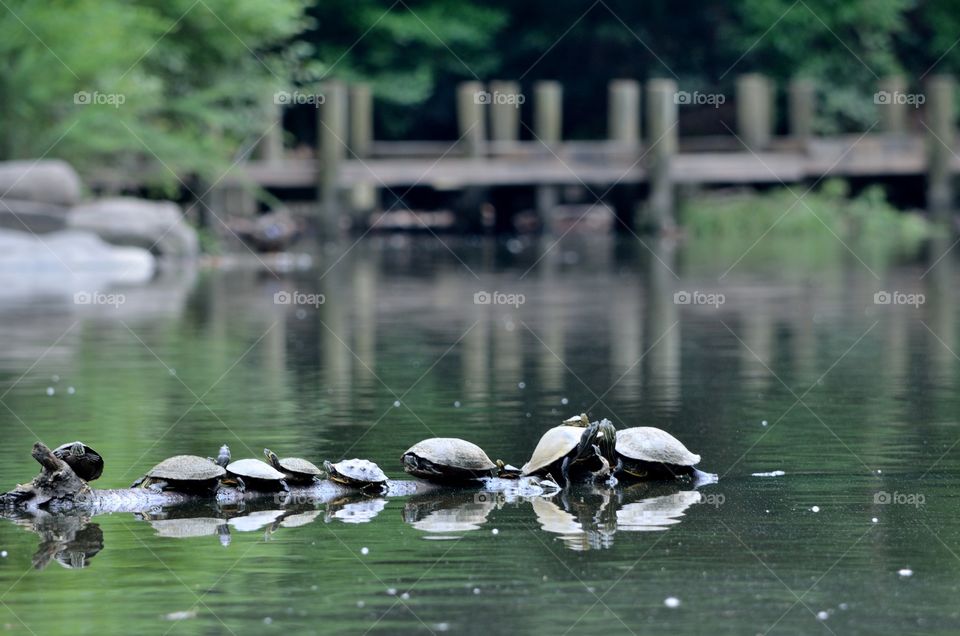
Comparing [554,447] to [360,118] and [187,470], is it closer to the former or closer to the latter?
[187,470]

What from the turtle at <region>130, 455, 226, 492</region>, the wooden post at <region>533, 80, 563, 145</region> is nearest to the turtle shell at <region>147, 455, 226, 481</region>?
the turtle at <region>130, 455, 226, 492</region>

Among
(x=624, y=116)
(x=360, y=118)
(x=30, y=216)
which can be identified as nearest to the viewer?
(x=30, y=216)

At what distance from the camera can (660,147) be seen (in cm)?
3659

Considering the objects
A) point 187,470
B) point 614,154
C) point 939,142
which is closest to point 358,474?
point 187,470

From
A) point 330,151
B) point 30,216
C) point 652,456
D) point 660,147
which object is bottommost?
point 652,456

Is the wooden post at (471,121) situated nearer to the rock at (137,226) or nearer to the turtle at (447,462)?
the rock at (137,226)

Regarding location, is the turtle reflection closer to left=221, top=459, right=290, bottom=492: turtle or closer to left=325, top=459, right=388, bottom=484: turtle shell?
left=325, top=459, right=388, bottom=484: turtle shell

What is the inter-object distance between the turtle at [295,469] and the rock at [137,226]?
68.8ft

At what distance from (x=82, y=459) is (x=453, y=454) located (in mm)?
1690

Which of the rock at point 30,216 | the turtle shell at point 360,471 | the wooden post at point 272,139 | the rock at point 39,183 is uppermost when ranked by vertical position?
the wooden post at point 272,139

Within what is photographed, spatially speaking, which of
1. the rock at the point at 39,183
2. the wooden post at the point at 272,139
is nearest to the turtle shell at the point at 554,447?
the rock at the point at 39,183

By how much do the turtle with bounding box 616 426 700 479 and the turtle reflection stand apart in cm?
72

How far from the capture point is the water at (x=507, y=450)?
6.02m

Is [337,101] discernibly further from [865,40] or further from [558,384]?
[558,384]
